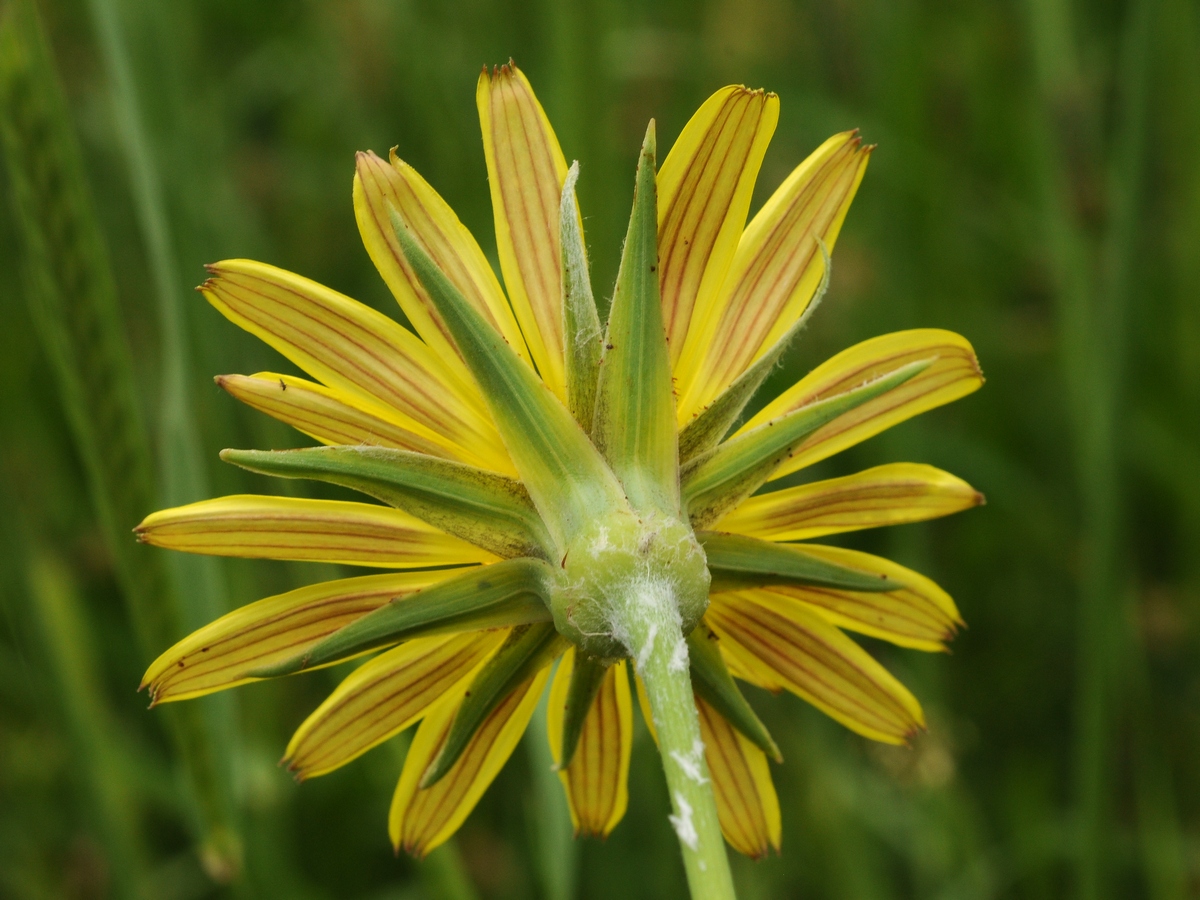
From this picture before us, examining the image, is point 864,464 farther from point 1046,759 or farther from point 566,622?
point 566,622

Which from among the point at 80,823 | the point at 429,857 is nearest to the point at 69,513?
the point at 80,823

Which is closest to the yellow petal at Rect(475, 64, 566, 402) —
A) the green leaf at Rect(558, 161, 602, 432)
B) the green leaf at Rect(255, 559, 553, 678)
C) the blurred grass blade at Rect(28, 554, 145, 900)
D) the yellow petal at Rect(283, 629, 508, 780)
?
the green leaf at Rect(558, 161, 602, 432)


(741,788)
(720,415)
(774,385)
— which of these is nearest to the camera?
(720,415)

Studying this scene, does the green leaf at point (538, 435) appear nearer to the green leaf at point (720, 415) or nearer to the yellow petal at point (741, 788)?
the green leaf at point (720, 415)

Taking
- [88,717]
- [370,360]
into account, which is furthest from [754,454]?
[88,717]

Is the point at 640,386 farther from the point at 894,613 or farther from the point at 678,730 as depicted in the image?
the point at 894,613

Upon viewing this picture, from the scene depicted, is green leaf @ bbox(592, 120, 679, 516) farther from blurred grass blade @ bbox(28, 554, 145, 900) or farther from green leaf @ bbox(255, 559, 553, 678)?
blurred grass blade @ bbox(28, 554, 145, 900)

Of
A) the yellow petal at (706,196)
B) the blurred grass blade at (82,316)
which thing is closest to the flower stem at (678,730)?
the yellow petal at (706,196)
